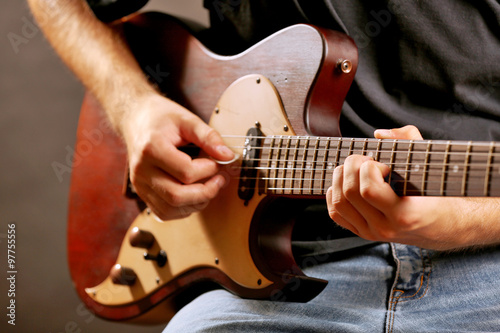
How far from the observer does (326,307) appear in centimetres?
75

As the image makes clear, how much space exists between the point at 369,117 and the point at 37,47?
1481 millimetres

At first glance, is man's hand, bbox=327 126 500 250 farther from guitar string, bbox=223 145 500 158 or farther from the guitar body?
the guitar body

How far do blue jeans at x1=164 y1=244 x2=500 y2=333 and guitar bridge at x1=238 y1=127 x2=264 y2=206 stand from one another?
0.19 m

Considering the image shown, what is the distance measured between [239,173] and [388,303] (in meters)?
0.34

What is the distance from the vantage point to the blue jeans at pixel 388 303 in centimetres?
69

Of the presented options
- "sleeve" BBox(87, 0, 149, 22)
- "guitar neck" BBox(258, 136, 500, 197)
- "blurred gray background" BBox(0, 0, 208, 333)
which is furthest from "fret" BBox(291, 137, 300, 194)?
"blurred gray background" BBox(0, 0, 208, 333)

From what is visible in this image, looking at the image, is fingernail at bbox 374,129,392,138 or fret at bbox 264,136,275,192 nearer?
fingernail at bbox 374,129,392,138

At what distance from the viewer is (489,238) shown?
2.28 feet

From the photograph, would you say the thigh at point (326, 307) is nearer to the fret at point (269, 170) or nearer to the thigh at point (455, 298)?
the thigh at point (455, 298)

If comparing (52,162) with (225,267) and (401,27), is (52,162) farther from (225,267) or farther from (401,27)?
(401,27)

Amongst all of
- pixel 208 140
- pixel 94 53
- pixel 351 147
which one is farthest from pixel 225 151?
pixel 94 53

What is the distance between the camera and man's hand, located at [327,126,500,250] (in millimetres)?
564

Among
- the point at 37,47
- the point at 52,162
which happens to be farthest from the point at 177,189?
the point at 37,47

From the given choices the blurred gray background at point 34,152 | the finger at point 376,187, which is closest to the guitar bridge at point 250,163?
the finger at point 376,187
